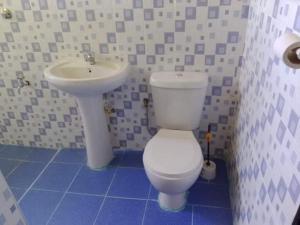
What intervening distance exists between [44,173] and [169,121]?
43.8 inches

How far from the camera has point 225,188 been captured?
73.7 inches

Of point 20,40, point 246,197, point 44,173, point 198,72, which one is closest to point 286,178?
point 246,197

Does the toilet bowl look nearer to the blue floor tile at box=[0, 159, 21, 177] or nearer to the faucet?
the faucet

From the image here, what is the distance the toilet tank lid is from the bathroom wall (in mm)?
272

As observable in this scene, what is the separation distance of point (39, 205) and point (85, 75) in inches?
38.0

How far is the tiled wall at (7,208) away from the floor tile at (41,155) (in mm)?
1512

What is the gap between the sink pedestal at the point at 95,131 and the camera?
1861 mm

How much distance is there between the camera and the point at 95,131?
197cm

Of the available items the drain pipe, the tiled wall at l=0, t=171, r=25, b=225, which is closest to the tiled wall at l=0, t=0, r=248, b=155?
the drain pipe

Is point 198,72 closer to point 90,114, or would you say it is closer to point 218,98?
point 218,98

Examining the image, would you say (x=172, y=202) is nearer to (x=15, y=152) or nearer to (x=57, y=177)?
(x=57, y=177)

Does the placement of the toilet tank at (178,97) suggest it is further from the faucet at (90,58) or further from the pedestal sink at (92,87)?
the faucet at (90,58)

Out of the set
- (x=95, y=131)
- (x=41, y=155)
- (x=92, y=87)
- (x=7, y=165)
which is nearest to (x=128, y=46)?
(x=92, y=87)

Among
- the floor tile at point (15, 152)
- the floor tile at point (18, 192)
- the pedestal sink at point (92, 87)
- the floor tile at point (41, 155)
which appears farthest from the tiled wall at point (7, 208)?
the floor tile at point (15, 152)
